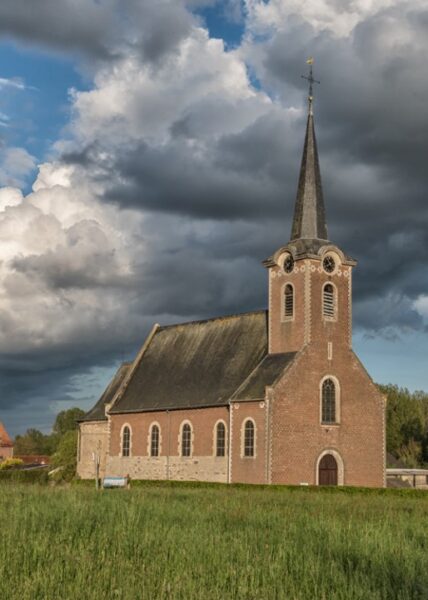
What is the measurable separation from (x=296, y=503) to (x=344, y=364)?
21.4m

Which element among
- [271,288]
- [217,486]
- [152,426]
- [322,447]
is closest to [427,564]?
[217,486]

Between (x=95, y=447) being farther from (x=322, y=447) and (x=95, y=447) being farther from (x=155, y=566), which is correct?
(x=155, y=566)

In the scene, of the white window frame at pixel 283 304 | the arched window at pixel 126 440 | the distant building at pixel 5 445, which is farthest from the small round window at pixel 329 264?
the distant building at pixel 5 445

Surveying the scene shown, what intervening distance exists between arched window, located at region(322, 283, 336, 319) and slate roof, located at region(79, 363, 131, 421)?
58.5 ft

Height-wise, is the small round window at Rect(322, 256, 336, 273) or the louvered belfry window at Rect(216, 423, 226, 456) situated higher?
the small round window at Rect(322, 256, 336, 273)

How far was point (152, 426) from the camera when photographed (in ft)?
163

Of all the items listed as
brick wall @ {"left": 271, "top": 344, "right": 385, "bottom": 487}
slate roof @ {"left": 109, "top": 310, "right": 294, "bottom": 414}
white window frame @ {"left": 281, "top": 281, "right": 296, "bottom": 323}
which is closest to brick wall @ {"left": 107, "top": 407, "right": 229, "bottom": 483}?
slate roof @ {"left": 109, "top": 310, "right": 294, "bottom": 414}

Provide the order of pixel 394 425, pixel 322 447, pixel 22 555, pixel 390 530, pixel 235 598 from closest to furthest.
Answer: pixel 235 598 → pixel 22 555 → pixel 390 530 → pixel 322 447 → pixel 394 425

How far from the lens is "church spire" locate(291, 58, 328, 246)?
45.3 meters

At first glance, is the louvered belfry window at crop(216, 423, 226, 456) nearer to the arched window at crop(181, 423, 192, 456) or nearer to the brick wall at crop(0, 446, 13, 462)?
the arched window at crop(181, 423, 192, 456)

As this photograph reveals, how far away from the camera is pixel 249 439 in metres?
41.3

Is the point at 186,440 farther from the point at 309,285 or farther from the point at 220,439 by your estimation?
the point at 309,285

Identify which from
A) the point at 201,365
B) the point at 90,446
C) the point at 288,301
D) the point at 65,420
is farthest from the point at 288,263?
the point at 65,420

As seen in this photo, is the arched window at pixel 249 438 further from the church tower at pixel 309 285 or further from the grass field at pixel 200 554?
the grass field at pixel 200 554
